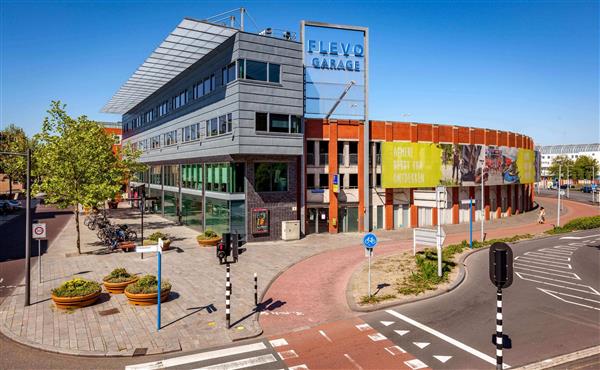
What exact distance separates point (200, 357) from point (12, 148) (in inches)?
2698

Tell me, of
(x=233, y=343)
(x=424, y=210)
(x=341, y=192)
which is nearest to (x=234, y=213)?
(x=341, y=192)

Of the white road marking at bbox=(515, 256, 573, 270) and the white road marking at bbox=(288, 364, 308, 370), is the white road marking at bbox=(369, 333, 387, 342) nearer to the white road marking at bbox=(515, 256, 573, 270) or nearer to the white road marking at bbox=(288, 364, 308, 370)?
the white road marking at bbox=(288, 364, 308, 370)

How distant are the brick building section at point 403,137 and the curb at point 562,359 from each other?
23316 mm

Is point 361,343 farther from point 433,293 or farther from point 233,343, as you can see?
point 433,293

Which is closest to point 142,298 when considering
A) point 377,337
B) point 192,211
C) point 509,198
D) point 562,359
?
point 377,337

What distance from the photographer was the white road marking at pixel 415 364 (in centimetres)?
1059

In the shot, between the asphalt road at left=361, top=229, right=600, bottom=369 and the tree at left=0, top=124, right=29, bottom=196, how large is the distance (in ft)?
221

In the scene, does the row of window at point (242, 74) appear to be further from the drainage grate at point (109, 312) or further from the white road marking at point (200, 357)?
the white road marking at point (200, 357)

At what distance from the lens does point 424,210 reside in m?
39.9

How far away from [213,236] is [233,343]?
16.9 metres

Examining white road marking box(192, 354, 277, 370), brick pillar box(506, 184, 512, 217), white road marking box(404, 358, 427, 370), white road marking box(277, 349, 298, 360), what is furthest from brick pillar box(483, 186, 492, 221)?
white road marking box(192, 354, 277, 370)

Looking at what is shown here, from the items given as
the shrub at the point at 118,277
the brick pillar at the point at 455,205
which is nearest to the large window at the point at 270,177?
the shrub at the point at 118,277

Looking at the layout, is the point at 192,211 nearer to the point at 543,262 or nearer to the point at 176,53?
the point at 176,53

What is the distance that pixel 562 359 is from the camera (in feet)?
35.9
